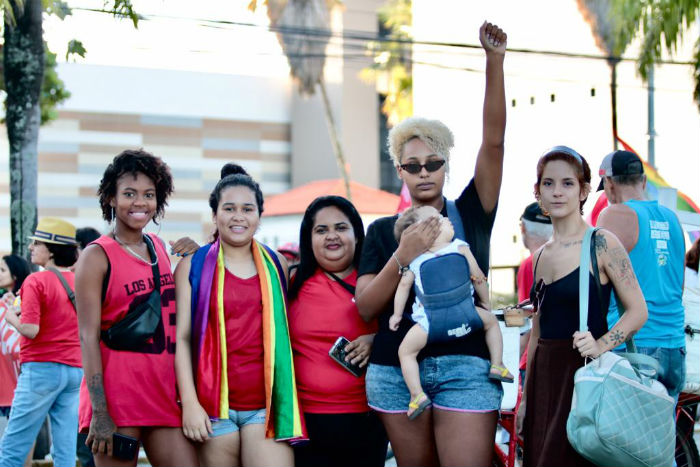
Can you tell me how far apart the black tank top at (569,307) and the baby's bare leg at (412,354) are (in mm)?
632

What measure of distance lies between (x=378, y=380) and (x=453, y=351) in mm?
382

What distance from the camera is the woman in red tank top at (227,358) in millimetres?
4062

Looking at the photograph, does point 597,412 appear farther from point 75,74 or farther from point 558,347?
point 75,74

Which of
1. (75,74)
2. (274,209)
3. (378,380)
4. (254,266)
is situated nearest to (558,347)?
(378,380)

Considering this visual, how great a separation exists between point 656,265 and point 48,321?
4.57 metres

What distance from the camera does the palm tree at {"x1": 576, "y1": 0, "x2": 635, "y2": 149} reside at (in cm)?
1259

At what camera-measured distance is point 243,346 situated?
13.7ft

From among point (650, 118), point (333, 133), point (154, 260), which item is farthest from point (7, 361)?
point (333, 133)

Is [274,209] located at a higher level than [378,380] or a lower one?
higher

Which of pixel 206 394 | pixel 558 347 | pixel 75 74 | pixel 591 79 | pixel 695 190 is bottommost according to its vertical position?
pixel 206 394

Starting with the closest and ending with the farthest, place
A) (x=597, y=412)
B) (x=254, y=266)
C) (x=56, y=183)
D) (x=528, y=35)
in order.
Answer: (x=597, y=412), (x=254, y=266), (x=528, y=35), (x=56, y=183)

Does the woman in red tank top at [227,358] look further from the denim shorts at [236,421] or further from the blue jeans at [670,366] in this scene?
the blue jeans at [670,366]

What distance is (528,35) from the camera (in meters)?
15.7

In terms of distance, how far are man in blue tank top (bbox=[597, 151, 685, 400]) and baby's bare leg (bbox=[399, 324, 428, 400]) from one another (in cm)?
148
